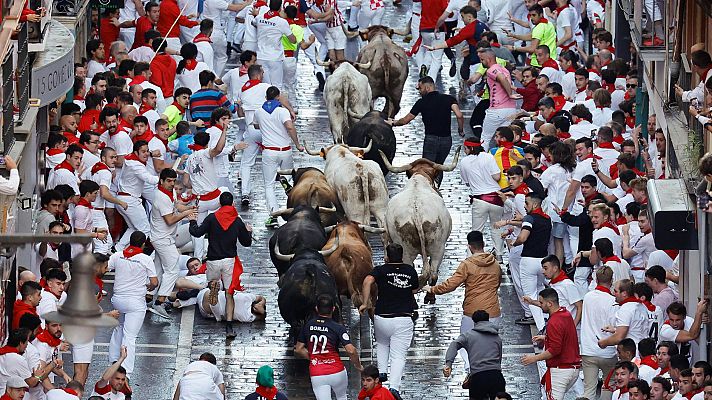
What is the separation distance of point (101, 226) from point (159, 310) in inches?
56.2

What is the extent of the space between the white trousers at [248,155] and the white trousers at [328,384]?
26.9 ft

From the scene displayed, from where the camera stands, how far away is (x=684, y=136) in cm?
2220

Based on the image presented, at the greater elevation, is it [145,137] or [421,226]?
[145,137]

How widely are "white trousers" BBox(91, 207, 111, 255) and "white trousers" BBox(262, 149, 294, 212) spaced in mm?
2791

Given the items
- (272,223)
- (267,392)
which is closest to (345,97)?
(272,223)

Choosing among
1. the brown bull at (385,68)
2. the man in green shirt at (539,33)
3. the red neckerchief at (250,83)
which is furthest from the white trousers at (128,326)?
the man in green shirt at (539,33)

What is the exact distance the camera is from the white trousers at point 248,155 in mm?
27328

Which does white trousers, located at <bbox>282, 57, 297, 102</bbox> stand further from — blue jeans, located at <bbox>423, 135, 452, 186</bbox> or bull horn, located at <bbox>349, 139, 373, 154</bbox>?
bull horn, located at <bbox>349, 139, 373, 154</bbox>

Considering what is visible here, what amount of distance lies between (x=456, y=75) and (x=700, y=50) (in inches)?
570

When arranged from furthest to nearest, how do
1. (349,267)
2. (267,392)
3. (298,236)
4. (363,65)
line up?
(363,65) → (298,236) → (349,267) → (267,392)

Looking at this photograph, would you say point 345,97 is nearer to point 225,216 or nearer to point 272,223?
point 272,223

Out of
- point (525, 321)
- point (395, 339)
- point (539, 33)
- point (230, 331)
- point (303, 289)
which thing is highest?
point (539, 33)

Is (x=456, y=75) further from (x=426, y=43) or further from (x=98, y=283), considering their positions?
(x=98, y=283)

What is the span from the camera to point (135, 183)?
24.3m
